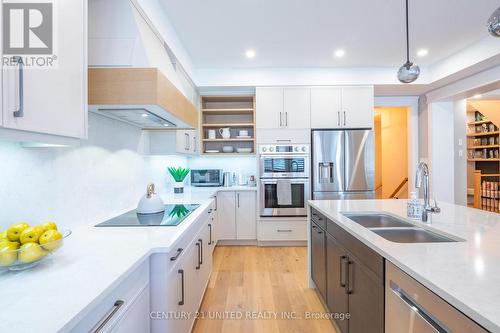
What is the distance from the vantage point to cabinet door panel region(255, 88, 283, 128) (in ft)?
12.2

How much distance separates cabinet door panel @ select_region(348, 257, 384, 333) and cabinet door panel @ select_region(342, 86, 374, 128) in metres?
2.72

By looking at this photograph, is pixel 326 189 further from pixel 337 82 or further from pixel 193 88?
pixel 193 88

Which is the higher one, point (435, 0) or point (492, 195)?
point (435, 0)

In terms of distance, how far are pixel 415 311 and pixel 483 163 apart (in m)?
8.08

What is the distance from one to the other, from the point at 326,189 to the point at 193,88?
2.44 metres

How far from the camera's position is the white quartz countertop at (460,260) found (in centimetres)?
67

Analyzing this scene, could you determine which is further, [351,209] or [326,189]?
[326,189]

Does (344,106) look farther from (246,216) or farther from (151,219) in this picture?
(151,219)

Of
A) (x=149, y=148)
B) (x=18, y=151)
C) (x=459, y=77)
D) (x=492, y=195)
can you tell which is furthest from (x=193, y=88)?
(x=492, y=195)

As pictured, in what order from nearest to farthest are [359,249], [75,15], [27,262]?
1. [27,262]
2. [75,15]
3. [359,249]

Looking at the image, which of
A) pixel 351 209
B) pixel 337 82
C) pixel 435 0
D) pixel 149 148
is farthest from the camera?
pixel 337 82

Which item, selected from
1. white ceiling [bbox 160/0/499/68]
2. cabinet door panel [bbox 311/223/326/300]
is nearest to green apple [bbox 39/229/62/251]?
cabinet door panel [bbox 311/223/326/300]

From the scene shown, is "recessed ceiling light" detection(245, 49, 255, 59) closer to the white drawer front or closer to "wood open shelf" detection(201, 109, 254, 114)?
"wood open shelf" detection(201, 109, 254, 114)

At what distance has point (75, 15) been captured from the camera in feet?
3.57
